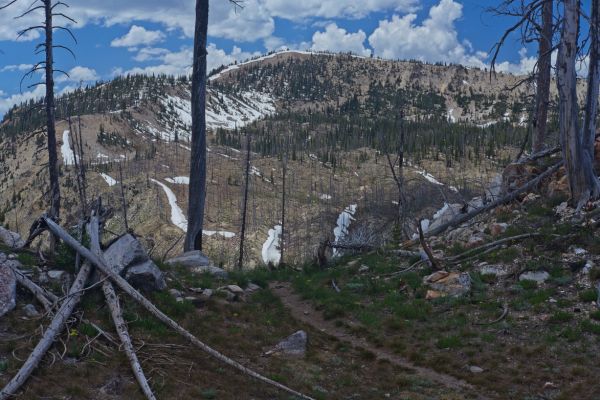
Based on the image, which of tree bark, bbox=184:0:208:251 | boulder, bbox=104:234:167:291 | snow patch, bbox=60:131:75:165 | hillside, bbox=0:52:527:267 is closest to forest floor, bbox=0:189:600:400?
boulder, bbox=104:234:167:291

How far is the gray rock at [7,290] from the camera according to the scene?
7122mm

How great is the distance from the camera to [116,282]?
8.05 m

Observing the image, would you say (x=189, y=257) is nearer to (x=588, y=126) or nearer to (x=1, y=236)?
(x=1, y=236)

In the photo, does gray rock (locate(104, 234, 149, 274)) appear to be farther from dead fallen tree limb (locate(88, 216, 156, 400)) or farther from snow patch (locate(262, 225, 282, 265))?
snow patch (locate(262, 225, 282, 265))

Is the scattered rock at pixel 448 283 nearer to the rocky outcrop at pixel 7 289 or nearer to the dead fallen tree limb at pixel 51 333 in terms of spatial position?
the dead fallen tree limb at pixel 51 333

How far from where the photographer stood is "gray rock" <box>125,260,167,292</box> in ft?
28.6

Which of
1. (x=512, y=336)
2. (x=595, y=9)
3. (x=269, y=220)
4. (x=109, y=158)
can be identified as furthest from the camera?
(x=109, y=158)

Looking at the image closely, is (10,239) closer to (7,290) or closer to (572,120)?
(7,290)

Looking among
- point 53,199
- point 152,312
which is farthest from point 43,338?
point 53,199

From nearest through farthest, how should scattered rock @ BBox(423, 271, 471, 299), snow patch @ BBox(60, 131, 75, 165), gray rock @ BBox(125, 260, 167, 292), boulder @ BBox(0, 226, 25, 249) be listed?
gray rock @ BBox(125, 260, 167, 292) < boulder @ BBox(0, 226, 25, 249) < scattered rock @ BBox(423, 271, 471, 299) < snow patch @ BBox(60, 131, 75, 165)

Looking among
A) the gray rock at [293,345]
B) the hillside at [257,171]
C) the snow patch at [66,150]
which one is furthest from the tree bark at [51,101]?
the snow patch at [66,150]

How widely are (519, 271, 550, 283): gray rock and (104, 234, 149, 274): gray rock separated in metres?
7.51

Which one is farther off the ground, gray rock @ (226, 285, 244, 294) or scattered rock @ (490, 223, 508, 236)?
scattered rock @ (490, 223, 508, 236)

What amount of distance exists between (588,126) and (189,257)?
10358 millimetres
